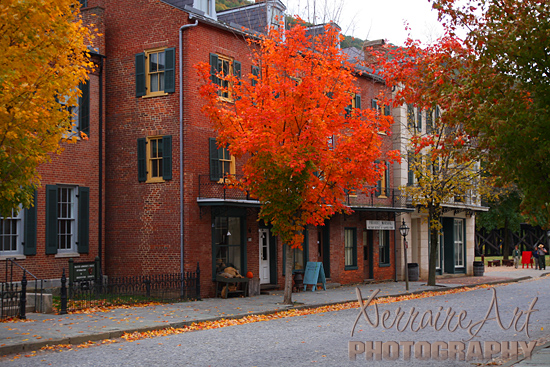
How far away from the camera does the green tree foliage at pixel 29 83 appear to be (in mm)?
12055

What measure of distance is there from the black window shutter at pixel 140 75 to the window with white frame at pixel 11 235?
6.31 m

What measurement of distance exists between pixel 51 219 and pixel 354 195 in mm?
10366

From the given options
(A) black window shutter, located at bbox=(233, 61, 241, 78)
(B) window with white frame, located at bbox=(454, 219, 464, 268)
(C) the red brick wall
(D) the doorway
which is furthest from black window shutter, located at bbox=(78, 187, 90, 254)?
(B) window with white frame, located at bbox=(454, 219, 464, 268)

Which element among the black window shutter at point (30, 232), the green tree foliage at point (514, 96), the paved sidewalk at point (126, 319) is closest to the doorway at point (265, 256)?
the paved sidewalk at point (126, 319)

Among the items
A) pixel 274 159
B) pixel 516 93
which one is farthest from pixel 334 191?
pixel 516 93

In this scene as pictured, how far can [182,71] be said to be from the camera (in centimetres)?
2308

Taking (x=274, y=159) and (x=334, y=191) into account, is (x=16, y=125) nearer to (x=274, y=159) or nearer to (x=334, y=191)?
(x=274, y=159)

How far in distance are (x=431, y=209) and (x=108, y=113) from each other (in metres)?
14.9

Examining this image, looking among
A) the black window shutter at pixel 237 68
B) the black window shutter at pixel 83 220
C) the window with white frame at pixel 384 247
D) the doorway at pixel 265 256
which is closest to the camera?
the black window shutter at pixel 83 220

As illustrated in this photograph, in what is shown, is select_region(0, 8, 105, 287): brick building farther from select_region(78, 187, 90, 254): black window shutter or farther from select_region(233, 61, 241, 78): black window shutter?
select_region(233, 61, 241, 78): black window shutter

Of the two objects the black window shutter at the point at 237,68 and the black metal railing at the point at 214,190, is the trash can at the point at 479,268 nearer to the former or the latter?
the black metal railing at the point at 214,190

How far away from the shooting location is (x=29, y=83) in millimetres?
13000

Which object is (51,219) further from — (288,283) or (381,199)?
(381,199)

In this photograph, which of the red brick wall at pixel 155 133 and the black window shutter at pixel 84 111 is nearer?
the red brick wall at pixel 155 133
